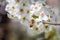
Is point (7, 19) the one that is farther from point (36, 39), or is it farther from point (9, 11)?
point (36, 39)

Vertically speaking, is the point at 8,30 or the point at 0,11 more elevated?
the point at 0,11

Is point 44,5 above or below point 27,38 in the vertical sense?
above

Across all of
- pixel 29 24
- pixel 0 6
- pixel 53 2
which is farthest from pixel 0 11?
pixel 53 2

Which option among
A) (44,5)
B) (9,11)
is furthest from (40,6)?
(9,11)

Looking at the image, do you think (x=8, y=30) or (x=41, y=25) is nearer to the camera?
(x=41, y=25)

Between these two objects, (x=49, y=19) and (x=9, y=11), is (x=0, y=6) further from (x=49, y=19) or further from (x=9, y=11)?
(x=49, y=19)
